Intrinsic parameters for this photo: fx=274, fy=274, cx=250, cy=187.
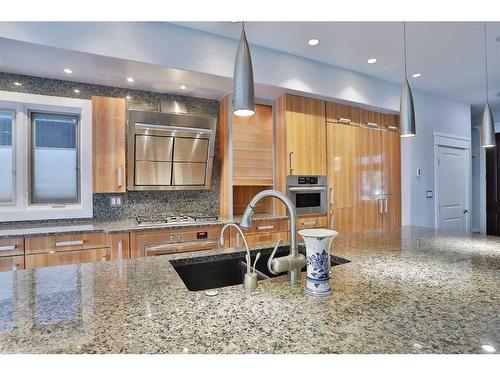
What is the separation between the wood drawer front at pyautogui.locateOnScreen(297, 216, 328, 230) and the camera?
10.5 feet

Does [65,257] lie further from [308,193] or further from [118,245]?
[308,193]

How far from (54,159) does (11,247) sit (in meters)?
1.01

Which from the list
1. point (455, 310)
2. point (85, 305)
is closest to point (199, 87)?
point (85, 305)

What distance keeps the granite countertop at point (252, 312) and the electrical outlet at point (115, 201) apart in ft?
5.64

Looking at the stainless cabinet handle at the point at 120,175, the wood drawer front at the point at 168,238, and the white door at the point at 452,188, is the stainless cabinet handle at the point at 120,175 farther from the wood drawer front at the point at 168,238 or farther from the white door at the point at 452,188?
the white door at the point at 452,188

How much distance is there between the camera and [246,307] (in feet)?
2.81

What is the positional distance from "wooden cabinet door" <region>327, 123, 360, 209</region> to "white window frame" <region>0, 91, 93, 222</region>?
8.65 feet

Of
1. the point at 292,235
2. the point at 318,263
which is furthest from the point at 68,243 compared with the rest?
the point at 318,263

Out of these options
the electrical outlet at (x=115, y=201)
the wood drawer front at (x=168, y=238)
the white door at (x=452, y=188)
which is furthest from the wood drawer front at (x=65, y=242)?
the white door at (x=452, y=188)

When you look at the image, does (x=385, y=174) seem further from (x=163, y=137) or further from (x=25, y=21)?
(x=25, y=21)

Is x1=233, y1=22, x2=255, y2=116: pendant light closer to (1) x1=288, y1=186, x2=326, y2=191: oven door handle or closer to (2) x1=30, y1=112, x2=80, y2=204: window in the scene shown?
(1) x1=288, y1=186, x2=326, y2=191: oven door handle

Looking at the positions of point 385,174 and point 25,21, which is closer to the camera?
point 25,21

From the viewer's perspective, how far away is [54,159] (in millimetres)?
2719

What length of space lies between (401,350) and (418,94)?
418 centimetres
